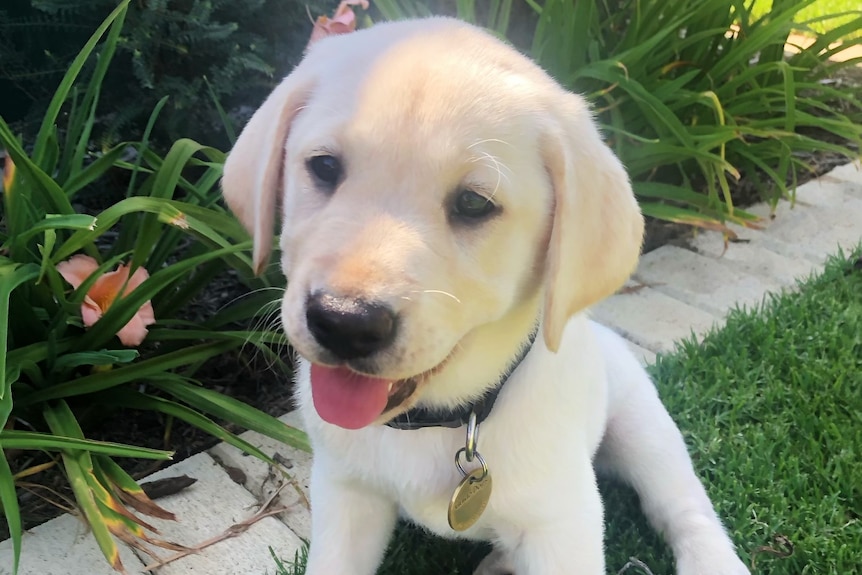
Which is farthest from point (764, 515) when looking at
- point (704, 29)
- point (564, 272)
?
point (704, 29)

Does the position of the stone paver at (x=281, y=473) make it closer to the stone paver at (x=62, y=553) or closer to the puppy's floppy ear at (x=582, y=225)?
the stone paver at (x=62, y=553)

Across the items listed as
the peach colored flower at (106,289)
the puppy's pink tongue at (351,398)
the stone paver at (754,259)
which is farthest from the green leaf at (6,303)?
the stone paver at (754,259)

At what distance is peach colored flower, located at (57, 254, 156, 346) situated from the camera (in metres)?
2.26

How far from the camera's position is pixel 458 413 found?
5.47ft

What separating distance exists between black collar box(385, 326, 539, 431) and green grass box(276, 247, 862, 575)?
0.60m

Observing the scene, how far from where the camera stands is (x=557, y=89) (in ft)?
5.18

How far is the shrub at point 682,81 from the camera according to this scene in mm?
3518

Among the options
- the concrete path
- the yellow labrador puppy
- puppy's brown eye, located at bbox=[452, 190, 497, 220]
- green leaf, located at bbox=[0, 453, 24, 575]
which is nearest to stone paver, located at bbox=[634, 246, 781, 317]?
the concrete path

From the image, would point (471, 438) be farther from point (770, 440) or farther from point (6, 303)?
point (770, 440)

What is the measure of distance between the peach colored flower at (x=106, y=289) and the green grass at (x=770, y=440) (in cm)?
81

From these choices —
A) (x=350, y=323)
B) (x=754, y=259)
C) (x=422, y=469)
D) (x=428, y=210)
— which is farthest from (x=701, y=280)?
(x=350, y=323)

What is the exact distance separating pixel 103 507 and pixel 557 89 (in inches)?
59.4

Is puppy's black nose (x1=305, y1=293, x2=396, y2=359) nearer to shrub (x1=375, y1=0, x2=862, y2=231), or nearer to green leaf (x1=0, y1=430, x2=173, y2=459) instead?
green leaf (x1=0, y1=430, x2=173, y2=459)

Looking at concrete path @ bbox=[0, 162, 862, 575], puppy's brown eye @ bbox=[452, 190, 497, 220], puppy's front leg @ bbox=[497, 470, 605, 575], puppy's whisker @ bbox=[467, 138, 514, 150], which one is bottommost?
concrete path @ bbox=[0, 162, 862, 575]
